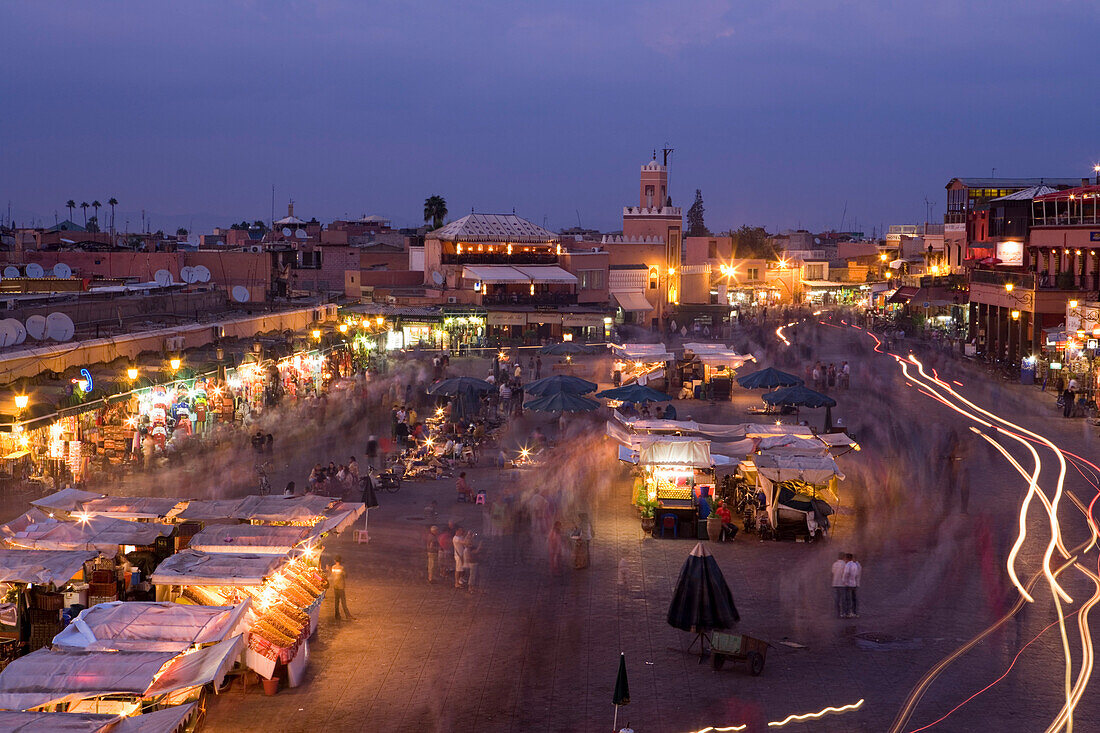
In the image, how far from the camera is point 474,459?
25922mm

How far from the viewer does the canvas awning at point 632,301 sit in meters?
67.0

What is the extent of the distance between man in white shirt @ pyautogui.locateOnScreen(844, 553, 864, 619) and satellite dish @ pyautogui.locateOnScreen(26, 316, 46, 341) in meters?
17.8

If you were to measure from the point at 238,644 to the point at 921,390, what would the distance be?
1261 inches

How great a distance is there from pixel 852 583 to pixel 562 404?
48.7 ft

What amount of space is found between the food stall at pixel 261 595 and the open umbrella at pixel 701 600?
13.8ft

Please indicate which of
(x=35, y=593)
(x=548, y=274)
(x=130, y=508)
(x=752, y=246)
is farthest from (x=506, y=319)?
(x=752, y=246)

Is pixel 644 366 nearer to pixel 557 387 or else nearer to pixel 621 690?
pixel 557 387

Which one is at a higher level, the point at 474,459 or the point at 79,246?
the point at 79,246

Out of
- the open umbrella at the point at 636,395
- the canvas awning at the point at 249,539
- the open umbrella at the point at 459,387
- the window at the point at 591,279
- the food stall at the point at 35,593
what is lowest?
the food stall at the point at 35,593

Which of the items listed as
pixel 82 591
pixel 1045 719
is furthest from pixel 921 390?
pixel 82 591

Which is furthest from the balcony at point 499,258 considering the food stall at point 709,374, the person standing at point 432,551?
the person standing at point 432,551

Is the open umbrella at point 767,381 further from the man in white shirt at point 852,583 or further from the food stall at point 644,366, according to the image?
the man in white shirt at point 852,583

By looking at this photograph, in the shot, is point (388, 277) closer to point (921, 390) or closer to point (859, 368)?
point (859, 368)

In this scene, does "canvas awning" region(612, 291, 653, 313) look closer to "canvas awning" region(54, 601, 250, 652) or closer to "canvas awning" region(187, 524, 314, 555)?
"canvas awning" region(187, 524, 314, 555)
